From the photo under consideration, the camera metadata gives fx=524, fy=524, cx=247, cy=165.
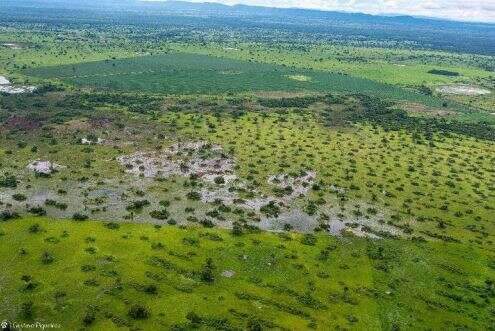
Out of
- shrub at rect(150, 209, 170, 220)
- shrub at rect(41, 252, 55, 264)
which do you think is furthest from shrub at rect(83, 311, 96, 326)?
shrub at rect(150, 209, 170, 220)

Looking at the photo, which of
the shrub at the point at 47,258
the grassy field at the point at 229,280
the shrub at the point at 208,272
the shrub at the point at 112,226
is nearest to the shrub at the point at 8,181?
the grassy field at the point at 229,280

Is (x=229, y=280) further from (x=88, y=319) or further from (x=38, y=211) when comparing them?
(x=38, y=211)

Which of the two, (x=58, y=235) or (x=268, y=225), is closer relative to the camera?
(x=58, y=235)

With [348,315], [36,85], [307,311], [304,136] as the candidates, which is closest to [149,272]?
[307,311]

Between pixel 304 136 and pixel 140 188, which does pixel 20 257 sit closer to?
pixel 140 188

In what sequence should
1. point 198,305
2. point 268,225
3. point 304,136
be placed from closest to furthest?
point 198,305
point 268,225
point 304,136
